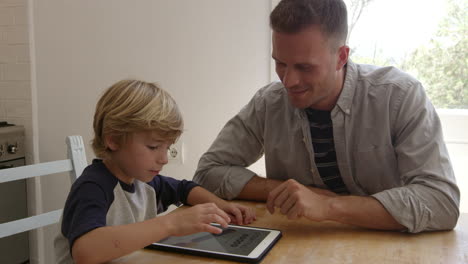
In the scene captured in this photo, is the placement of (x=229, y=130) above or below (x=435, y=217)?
above

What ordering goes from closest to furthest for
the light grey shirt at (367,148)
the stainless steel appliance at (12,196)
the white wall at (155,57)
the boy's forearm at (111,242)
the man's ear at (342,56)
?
the boy's forearm at (111,242) → the light grey shirt at (367,148) → the man's ear at (342,56) → the white wall at (155,57) → the stainless steel appliance at (12,196)

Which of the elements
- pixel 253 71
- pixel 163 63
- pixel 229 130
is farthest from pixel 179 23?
pixel 229 130

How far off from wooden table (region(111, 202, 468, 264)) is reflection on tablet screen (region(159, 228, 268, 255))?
0.13ft

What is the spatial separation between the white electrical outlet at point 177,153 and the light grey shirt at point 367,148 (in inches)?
34.0

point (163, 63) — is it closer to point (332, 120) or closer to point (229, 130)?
point (229, 130)

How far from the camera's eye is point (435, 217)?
46.3 inches

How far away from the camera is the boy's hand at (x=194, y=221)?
988 millimetres

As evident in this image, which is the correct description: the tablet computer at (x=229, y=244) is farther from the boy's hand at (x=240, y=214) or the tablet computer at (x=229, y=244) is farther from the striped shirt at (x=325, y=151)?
the striped shirt at (x=325, y=151)

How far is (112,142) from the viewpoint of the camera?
115cm

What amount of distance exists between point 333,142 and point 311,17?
0.38 metres

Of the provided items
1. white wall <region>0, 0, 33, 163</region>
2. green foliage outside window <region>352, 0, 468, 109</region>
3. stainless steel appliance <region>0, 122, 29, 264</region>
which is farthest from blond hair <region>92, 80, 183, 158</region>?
white wall <region>0, 0, 33, 163</region>

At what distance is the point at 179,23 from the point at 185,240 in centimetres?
161

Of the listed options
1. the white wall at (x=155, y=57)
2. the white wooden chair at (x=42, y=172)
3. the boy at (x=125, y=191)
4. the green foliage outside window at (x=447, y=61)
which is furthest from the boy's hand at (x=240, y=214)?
the green foliage outside window at (x=447, y=61)

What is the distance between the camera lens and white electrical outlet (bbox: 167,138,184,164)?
247cm
